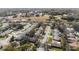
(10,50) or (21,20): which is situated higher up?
(21,20)

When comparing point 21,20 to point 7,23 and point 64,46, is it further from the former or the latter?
point 64,46

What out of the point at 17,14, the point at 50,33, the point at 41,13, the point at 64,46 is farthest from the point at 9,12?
the point at 64,46

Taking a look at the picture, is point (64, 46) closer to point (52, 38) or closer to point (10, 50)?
point (52, 38)

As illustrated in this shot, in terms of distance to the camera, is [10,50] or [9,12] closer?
[10,50]

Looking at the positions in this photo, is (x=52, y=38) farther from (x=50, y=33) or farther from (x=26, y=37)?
(x=26, y=37)

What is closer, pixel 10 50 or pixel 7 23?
pixel 10 50
